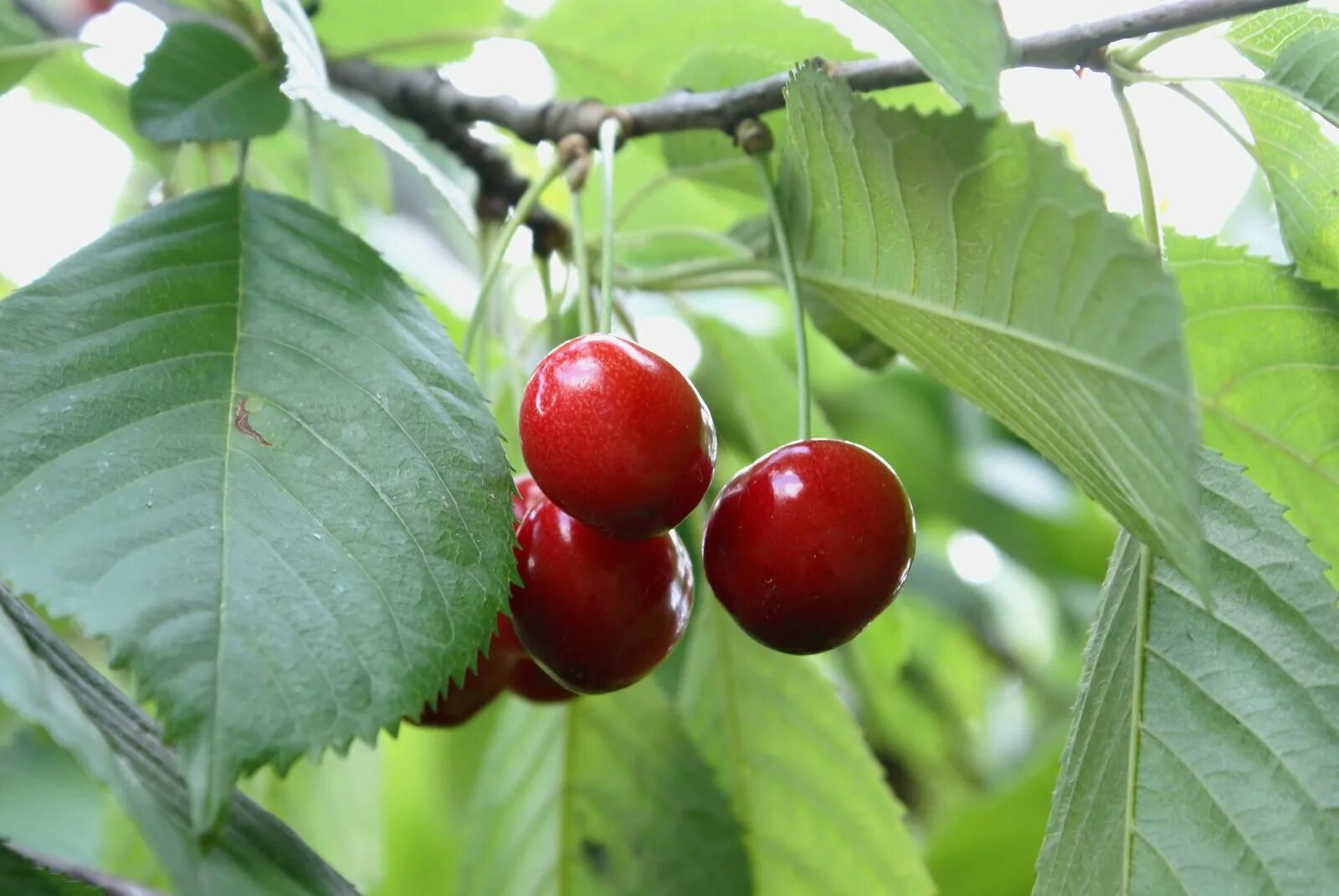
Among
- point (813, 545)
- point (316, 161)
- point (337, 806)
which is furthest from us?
point (337, 806)

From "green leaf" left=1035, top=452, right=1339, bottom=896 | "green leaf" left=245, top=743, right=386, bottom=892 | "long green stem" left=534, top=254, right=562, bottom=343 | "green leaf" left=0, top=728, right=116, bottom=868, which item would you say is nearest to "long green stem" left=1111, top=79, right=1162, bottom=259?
"green leaf" left=1035, top=452, right=1339, bottom=896

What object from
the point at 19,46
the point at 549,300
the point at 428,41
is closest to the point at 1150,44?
the point at 549,300

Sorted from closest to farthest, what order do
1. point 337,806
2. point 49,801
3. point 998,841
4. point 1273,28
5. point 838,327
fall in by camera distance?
point 1273,28 → point 838,327 → point 337,806 → point 998,841 → point 49,801

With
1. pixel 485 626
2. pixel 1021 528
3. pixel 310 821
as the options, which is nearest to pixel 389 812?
pixel 310 821

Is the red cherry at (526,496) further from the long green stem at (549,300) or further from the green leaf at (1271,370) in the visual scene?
the green leaf at (1271,370)

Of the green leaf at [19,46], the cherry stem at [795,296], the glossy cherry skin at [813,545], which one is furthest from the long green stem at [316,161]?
the glossy cherry skin at [813,545]

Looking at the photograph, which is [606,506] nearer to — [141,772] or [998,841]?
[141,772]

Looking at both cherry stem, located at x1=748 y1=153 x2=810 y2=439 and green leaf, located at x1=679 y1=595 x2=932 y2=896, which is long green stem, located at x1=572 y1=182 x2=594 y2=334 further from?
green leaf, located at x1=679 y1=595 x2=932 y2=896
